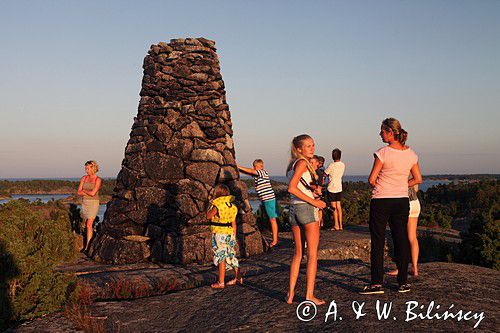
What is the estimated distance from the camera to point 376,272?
5922mm

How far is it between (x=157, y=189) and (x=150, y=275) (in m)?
2.66

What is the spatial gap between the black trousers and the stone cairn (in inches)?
184

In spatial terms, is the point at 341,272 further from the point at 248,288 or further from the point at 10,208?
the point at 10,208

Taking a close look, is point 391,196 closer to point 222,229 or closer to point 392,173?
point 392,173

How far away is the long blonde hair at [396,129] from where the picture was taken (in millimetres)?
5857

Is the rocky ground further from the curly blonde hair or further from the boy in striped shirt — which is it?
the curly blonde hair

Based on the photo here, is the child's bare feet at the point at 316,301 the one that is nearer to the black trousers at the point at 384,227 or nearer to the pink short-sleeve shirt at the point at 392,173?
the black trousers at the point at 384,227

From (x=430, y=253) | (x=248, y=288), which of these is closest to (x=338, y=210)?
(x=430, y=253)

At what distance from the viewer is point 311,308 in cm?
542

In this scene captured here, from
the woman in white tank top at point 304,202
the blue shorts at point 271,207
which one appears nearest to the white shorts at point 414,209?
the woman in white tank top at point 304,202

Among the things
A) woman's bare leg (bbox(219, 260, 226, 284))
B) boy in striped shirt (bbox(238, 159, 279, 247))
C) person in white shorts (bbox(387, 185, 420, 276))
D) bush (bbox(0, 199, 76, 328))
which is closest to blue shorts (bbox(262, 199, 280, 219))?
boy in striped shirt (bbox(238, 159, 279, 247))

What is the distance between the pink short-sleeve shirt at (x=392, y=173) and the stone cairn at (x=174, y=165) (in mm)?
4931

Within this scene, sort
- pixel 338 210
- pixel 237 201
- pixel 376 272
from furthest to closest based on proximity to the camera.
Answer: pixel 338 210
pixel 237 201
pixel 376 272

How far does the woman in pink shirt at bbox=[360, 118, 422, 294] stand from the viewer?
5.87 metres
